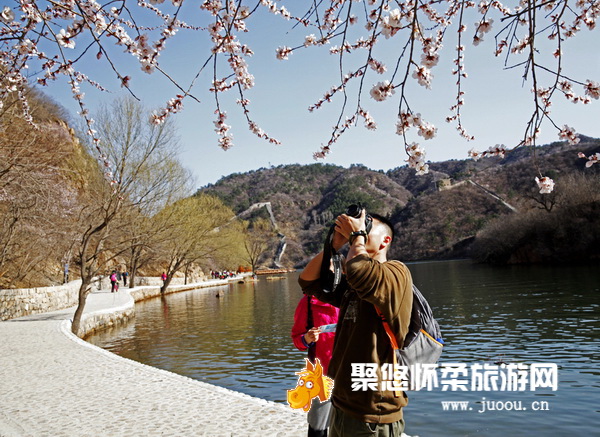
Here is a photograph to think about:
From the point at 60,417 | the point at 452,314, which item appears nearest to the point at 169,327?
the point at 452,314

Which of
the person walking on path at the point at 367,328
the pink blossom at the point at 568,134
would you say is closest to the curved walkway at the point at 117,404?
the person walking on path at the point at 367,328

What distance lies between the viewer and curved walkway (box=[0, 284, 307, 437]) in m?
4.54

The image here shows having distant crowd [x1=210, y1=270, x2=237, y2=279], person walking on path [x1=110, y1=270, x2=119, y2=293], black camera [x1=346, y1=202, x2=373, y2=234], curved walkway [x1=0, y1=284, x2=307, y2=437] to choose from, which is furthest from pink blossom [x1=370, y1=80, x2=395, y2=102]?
distant crowd [x1=210, y1=270, x2=237, y2=279]

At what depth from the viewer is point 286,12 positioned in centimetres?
400

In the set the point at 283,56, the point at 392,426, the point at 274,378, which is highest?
the point at 283,56

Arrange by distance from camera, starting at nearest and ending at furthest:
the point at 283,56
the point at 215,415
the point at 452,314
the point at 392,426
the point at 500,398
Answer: the point at 392,426
the point at 283,56
the point at 215,415
the point at 500,398
the point at 452,314

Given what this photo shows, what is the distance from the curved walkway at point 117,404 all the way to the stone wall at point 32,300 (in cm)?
866

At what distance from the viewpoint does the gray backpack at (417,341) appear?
1.99 metres

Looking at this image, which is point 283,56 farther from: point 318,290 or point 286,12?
point 318,290

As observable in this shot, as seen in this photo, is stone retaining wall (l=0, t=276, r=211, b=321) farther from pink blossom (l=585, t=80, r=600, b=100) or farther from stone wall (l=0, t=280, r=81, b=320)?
pink blossom (l=585, t=80, r=600, b=100)

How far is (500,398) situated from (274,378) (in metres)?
3.96

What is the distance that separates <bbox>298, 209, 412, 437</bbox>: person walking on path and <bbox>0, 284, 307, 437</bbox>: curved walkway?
2.42 m

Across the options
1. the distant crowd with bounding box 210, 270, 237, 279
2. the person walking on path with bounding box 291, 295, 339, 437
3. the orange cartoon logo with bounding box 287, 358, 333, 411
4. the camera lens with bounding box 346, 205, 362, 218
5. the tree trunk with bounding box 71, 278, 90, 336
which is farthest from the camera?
the distant crowd with bounding box 210, 270, 237, 279

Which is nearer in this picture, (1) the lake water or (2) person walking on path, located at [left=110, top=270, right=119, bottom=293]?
(1) the lake water
